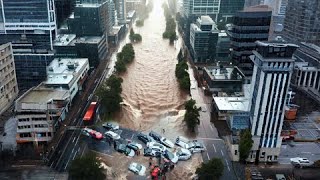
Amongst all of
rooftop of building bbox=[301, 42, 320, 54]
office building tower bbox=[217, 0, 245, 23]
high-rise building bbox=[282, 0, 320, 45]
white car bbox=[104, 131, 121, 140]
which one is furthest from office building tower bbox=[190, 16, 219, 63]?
white car bbox=[104, 131, 121, 140]

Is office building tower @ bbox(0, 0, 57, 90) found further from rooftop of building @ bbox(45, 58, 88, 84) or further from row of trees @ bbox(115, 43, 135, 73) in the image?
row of trees @ bbox(115, 43, 135, 73)

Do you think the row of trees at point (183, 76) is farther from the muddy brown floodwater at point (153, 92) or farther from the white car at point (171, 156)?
the white car at point (171, 156)


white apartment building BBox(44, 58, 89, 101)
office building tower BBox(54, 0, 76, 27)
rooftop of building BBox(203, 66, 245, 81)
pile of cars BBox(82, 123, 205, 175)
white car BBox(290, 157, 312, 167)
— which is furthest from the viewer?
office building tower BBox(54, 0, 76, 27)

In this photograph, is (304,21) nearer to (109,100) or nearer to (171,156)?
(109,100)

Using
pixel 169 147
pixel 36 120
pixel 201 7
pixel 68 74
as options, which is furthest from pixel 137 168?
pixel 201 7

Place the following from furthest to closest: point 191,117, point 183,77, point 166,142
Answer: point 183,77 → point 191,117 → point 166,142
